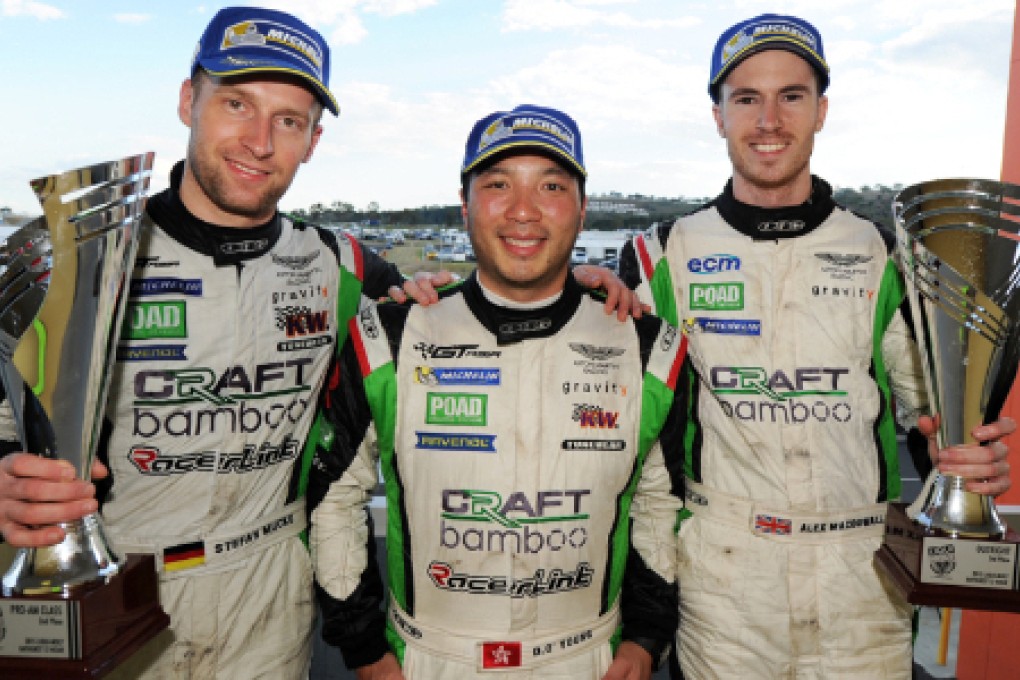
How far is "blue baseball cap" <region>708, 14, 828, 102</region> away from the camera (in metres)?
2.36

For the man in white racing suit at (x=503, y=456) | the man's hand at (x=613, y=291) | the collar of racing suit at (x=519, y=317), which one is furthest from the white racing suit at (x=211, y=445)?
the man's hand at (x=613, y=291)

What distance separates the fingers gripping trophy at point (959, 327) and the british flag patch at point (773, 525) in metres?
0.40

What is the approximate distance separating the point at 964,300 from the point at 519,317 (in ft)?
3.55

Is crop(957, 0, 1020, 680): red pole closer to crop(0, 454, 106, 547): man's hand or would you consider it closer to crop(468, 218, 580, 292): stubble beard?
crop(468, 218, 580, 292): stubble beard

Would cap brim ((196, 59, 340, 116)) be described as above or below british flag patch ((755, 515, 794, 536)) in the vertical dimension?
above

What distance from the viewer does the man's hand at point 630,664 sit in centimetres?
198

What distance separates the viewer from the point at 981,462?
1.84 metres

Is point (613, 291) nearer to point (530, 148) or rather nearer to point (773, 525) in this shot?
point (530, 148)

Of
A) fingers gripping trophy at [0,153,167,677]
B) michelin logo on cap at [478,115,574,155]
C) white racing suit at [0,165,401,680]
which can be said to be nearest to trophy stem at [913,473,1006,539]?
michelin logo on cap at [478,115,574,155]

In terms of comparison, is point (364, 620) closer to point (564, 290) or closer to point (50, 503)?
point (50, 503)

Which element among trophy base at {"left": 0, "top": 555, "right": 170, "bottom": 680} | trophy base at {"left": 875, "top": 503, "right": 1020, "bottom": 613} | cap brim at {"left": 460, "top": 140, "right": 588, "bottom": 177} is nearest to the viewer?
trophy base at {"left": 0, "top": 555, "right": 170, "bottom": 680}

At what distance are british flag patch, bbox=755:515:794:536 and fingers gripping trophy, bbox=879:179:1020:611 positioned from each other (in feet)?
1.31

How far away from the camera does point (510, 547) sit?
1919mm

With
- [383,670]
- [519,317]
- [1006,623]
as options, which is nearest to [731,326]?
[519,317]
